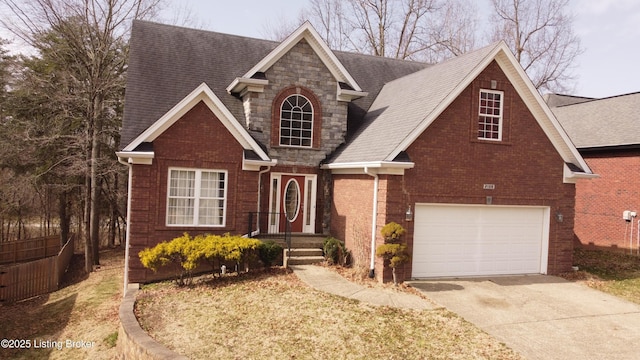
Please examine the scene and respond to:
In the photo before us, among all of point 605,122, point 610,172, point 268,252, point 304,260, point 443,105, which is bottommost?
point 304,260

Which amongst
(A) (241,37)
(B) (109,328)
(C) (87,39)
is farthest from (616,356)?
(C) (87,39)

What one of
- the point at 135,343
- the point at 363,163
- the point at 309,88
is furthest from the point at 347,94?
the point at 135,343

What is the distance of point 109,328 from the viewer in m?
11.0

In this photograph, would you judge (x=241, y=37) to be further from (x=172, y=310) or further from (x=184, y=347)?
(x=184, y=347)

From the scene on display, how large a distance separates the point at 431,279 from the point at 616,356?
5.32 meters

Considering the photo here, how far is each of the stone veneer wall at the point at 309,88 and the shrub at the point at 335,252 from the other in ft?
10.7

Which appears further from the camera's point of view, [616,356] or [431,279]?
[431,279]

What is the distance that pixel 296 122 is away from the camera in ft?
52.3

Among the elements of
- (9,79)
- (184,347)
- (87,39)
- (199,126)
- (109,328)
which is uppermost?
(87,39)

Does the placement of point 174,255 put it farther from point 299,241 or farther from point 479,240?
point 479,240

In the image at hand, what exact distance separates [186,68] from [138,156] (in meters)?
5.48

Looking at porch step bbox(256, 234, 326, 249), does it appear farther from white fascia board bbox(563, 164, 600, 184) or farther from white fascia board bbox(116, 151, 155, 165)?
white fascia board bbox(563, 164, 600, 184)

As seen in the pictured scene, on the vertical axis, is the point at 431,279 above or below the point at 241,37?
below

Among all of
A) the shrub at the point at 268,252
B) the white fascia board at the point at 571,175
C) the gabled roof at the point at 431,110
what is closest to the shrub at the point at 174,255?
the shrub at the point at 268,252
